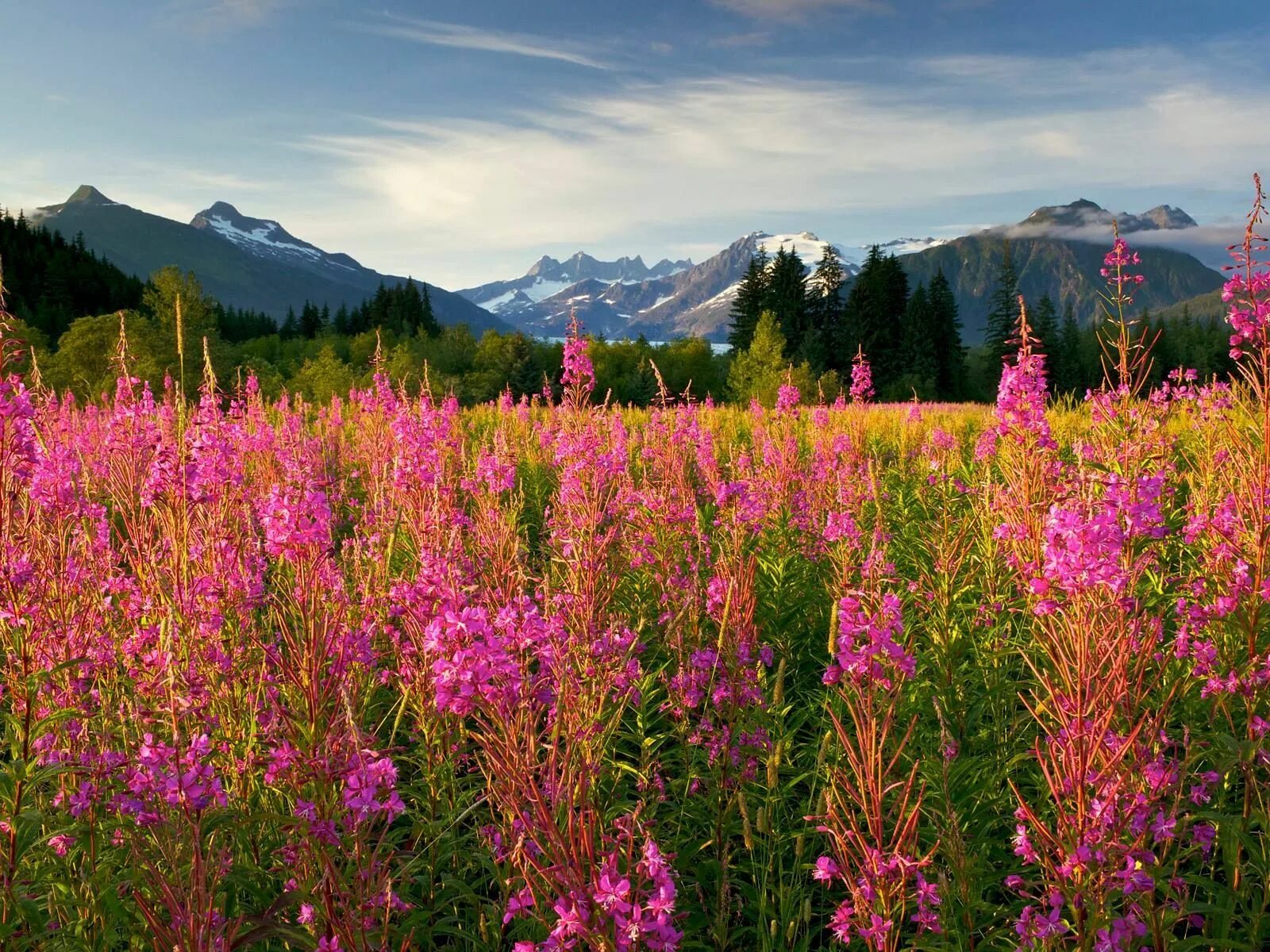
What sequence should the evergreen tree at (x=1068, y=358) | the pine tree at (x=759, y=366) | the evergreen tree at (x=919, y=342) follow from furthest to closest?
1. the evergreen tree at (x=1068, y=358)
2. the evergreen tree at (x=919, y=342)
3. the pine tree at (x=759, y=366)

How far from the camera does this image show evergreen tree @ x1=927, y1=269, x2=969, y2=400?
65562 mm

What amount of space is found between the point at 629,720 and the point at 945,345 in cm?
6910

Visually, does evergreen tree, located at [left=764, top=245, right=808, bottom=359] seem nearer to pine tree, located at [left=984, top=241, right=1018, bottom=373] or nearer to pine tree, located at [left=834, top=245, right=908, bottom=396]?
pine tree, located at [left=834, top=245, right=908, bottom=396]

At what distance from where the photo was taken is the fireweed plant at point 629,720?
1.88 m

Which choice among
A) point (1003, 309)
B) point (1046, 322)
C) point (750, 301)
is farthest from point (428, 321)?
point (1046, 322)

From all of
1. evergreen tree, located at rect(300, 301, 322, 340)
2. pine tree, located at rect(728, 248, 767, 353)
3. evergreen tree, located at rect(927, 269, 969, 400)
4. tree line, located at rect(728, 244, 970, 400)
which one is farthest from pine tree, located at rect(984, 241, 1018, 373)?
evergreen tree, located at rect(300, 301, 322, 340)

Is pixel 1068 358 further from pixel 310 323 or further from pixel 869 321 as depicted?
pixel 310 323

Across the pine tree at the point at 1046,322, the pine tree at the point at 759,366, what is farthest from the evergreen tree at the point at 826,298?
the pine tree at the point at 759,366

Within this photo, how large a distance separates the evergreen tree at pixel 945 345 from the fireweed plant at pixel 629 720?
65175mm

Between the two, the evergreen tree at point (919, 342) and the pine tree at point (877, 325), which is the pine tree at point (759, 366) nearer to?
the pine tree at point (877, 325)

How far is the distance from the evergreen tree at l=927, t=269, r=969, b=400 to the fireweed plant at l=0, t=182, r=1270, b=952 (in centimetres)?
6517

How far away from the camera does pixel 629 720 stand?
3838 mm

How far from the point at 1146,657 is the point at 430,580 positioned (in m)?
2.12

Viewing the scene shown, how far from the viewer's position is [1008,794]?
3094 millimetres
